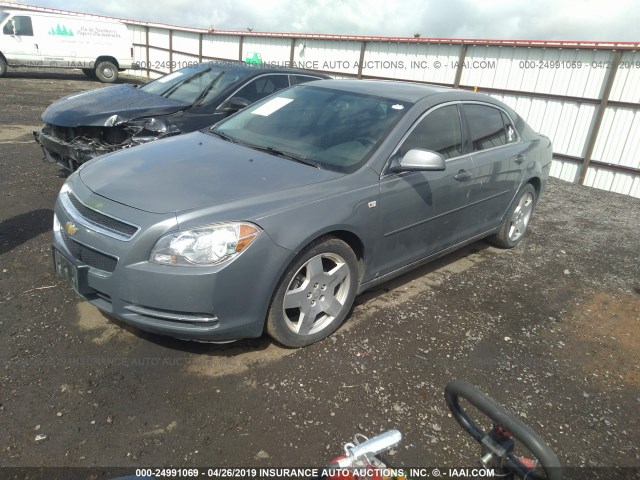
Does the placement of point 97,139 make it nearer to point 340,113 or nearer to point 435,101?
point 340,113

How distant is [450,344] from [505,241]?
2191 millimetres

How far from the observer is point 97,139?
5.31m

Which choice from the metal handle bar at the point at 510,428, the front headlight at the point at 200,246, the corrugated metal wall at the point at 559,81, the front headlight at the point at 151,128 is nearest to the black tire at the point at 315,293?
the front headlight at the point at 200,246

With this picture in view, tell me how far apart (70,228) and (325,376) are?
1.78 m

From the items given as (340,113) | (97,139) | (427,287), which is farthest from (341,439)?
(97,139)

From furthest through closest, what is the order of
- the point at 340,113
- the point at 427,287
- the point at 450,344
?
the point at 427,287
the point at 340,113
the point at 450,344

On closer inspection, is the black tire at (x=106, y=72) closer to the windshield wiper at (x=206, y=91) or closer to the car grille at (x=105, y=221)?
the windshield wiper at (x=206, y=91)

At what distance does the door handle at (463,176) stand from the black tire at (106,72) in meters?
18.5

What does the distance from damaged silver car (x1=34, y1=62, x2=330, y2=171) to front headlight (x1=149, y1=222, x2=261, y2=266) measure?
3038 mm

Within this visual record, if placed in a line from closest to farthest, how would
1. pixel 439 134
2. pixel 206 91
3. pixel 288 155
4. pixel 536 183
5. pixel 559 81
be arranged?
1. pixel 288 155
2. pixel 439 134
3. pixel 536 183
4. pixel 206 91
5. pixel 559 81

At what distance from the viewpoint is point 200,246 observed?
254 cm

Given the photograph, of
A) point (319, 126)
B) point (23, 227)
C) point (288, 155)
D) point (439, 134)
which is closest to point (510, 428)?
point (288, 155)

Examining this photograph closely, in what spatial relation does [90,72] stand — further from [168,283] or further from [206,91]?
[168,283]

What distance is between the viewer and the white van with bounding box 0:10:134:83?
646 inches
